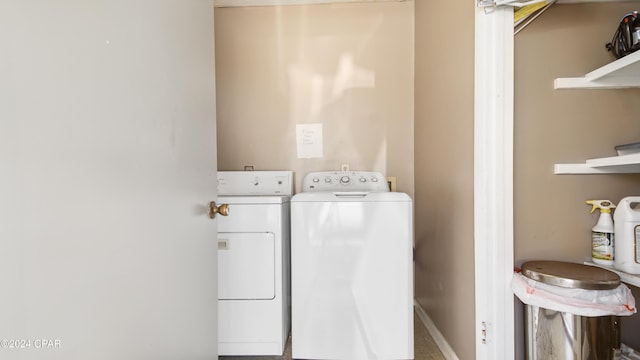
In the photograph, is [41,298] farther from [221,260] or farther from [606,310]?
[606,310]

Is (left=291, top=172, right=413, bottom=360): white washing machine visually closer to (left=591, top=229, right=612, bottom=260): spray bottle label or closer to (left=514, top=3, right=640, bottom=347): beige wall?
(left=514, top=3, right=640, bottom=347): beige wall

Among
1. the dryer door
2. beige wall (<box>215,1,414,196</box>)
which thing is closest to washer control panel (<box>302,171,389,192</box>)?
beige wall (<box>215,1,414,196</box>)

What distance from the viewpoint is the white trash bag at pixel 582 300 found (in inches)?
37.4

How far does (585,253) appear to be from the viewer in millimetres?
1171

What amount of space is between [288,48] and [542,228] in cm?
202

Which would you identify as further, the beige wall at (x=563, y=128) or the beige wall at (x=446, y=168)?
Answer: the beige wall at (x=446, y=168)

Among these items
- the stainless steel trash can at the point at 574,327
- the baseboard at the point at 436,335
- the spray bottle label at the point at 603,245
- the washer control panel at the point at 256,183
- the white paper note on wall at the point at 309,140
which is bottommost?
the baseboard at the point at 436,335

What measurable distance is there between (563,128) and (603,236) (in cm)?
47

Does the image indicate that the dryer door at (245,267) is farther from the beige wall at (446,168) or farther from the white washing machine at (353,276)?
the beige wall at (446,168)

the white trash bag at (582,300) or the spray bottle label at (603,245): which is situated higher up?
the spray bottle label at (603,245)

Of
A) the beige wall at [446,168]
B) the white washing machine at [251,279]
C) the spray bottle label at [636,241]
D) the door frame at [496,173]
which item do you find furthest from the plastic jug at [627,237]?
the white washing machine at [251,279]

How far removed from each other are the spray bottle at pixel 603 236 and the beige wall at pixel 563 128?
0.04 metres

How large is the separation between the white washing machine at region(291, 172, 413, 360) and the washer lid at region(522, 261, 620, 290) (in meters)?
0.51

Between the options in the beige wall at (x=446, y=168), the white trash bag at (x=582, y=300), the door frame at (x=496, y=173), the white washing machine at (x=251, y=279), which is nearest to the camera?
the white trash bag at (x=582, y=300)
